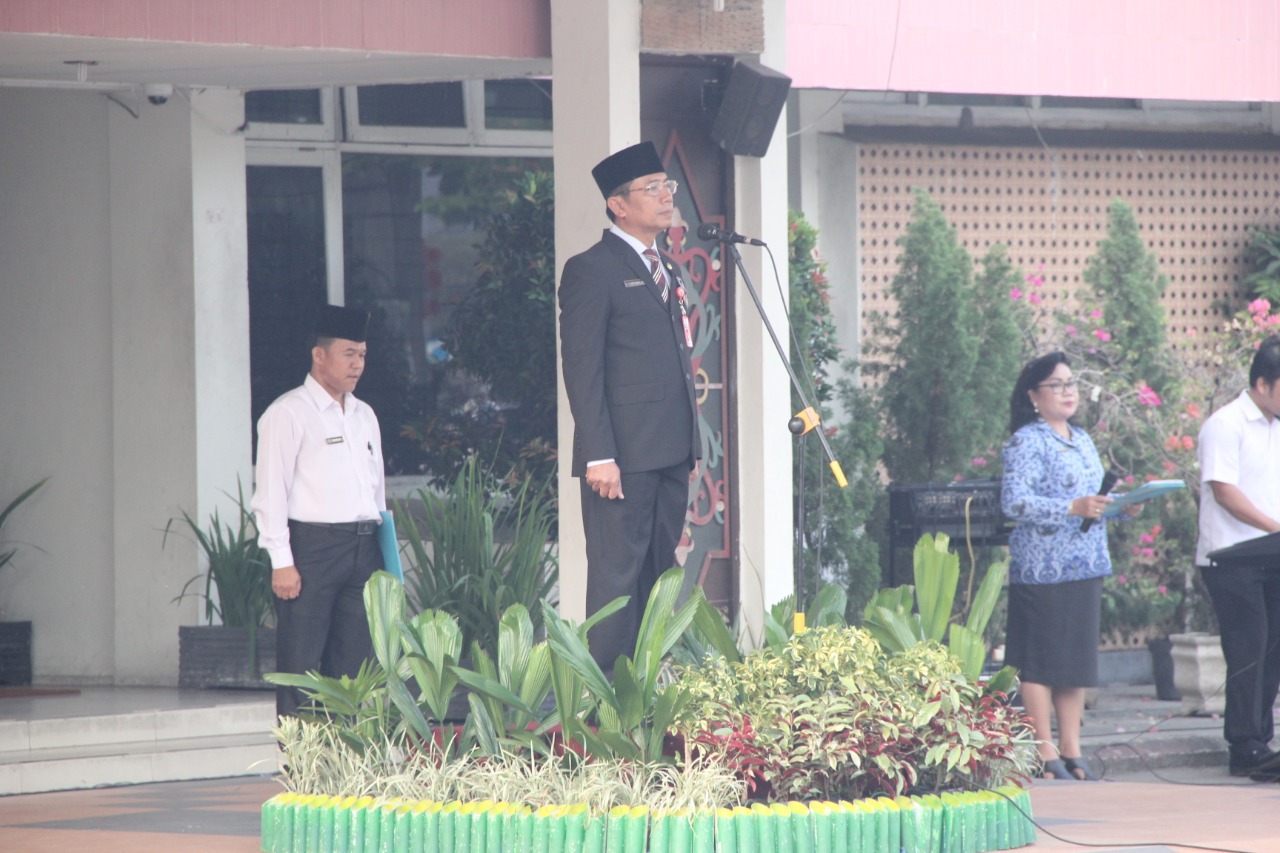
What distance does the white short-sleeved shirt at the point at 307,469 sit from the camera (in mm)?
6145

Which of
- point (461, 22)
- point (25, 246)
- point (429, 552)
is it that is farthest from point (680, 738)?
point (25, 246)

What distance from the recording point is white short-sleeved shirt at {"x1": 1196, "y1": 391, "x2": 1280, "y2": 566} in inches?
290

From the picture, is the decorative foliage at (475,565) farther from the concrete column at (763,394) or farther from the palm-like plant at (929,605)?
the palm-like plant at (929,605)

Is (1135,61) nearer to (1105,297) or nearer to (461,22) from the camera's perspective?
(1105,297)

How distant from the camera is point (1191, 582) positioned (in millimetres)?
9625

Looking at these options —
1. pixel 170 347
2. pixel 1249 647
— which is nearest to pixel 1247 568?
pixel 1249 647

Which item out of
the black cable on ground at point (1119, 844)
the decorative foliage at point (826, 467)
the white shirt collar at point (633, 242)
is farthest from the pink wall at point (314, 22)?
the black cable on ground at point (1119, 844)

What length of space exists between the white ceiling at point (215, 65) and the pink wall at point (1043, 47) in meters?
2.25

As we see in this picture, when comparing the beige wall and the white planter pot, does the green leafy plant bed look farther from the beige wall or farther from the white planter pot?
the white planter pot

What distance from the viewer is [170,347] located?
27.9 ft

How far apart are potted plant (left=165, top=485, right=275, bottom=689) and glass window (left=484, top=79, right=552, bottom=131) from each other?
271 centimetres

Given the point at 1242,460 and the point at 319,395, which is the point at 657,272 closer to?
the point at 319,395

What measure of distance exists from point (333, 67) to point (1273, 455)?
4051mm

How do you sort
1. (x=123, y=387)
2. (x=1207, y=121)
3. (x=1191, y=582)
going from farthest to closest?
(x=1207, y=121) < (x=1191, y=582) < (x=123, y=387)
